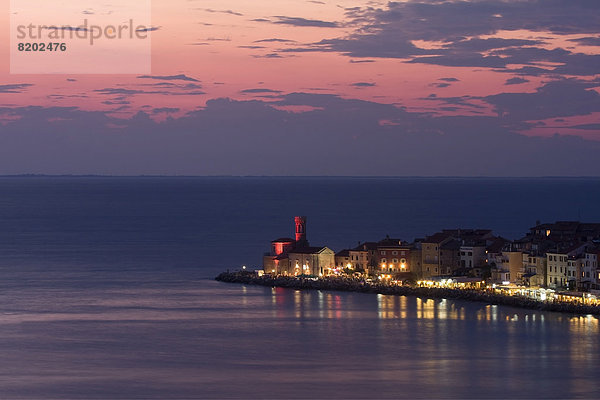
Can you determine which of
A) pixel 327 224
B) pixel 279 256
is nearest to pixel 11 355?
pixel 279 256

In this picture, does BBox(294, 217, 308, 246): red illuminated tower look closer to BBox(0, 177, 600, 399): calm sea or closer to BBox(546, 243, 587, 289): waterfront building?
BBox(0, 177, 600, 399): calm sea

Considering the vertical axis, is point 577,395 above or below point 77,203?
Answer: below

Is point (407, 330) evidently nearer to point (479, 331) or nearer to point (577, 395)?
point (479, 331)

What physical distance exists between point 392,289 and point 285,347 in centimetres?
1417

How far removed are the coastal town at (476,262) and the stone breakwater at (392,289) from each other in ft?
1.83

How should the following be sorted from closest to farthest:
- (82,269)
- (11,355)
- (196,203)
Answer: (11,355) < (82,269) < (196,203)

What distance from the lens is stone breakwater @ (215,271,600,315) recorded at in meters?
42.2

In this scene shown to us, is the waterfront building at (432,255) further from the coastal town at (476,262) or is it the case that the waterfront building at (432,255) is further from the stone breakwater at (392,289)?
the stone breakwater at (392,289)

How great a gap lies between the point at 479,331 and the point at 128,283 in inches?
779

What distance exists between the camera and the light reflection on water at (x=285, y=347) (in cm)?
2861

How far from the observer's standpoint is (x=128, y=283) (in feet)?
171

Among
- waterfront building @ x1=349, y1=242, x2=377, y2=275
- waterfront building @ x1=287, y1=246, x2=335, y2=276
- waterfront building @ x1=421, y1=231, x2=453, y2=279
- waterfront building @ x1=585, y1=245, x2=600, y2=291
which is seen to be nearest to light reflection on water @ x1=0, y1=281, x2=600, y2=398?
waterfront building @ x1=585, y1=245, x2=600, y2=291

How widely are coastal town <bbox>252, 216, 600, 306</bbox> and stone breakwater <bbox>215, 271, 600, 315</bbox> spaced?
0.56 meters

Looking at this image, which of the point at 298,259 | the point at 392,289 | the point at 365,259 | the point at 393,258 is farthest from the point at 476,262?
the point at 298,259
